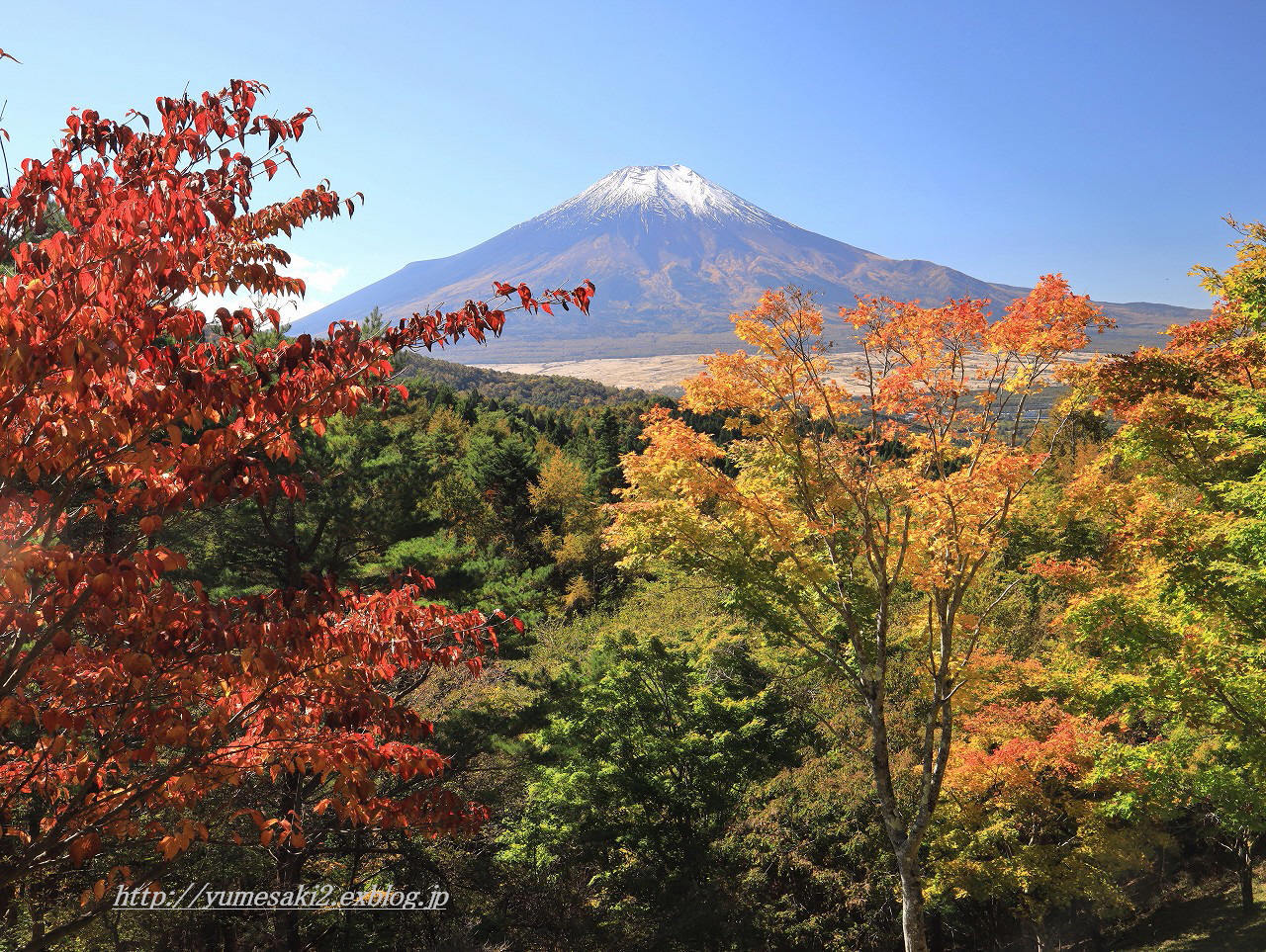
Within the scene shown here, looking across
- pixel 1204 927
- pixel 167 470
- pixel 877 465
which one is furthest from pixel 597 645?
pixel 1204 927

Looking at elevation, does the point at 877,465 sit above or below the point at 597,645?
above

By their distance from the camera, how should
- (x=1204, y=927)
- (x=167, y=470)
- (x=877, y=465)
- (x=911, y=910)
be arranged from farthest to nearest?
(x=1204, y=927), (x=877, y=465), (x=911, y=910), (x=167, y=470)

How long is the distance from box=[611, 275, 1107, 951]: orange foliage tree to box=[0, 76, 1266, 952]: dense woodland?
0.05 metres

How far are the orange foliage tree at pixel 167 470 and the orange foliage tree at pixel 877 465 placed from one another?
4.78m

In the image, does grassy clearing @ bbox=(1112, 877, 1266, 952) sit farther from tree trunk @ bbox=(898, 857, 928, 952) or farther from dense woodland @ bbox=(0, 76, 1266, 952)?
tree trunk @ bbox=(898, 857, 928, 952)

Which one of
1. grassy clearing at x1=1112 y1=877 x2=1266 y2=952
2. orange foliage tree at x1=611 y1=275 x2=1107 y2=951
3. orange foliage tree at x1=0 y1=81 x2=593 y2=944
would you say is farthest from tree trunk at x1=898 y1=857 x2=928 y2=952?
grassy clearing at x1=1112 y1=877 x2=1266 y2=952

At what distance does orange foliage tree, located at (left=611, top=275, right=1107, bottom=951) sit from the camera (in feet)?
25.1

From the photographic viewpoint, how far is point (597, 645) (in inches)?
569

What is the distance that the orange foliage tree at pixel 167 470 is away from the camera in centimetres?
258

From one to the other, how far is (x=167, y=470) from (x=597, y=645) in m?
11.8

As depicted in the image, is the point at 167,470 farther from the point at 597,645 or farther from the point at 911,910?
the point at 597,645

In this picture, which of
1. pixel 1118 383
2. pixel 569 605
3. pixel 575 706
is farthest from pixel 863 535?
pixel 569 605

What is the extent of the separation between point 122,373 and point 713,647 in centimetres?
1411

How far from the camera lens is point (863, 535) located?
7809 mm
